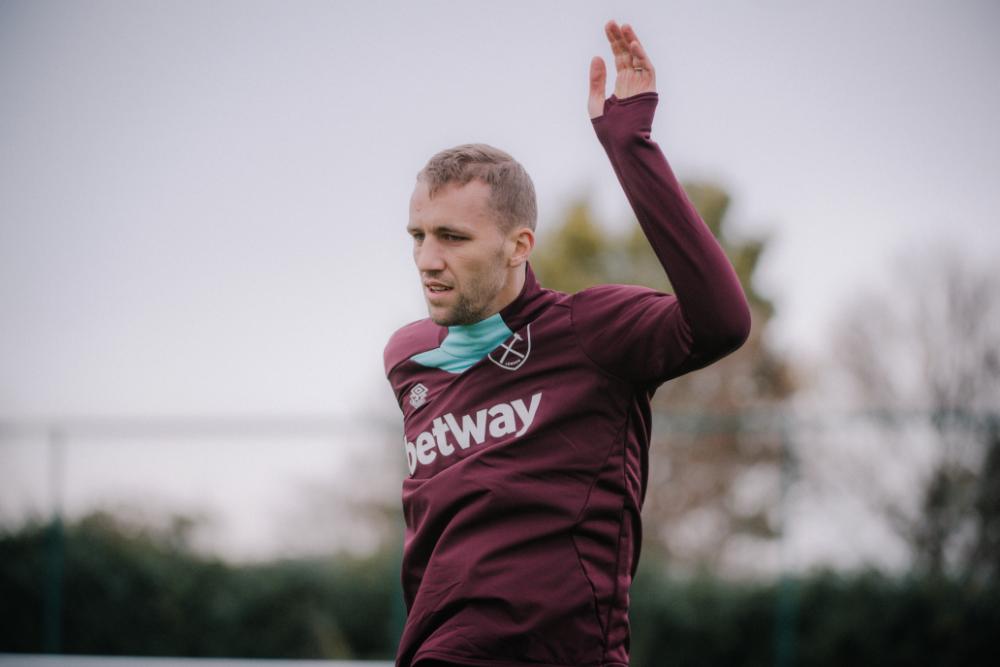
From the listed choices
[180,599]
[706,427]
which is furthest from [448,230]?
[180,599]

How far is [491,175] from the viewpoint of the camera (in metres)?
1.98

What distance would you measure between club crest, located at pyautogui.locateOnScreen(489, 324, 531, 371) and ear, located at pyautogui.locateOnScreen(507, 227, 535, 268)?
152mm

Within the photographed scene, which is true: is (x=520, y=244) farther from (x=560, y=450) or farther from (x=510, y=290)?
(x=560, y=450)

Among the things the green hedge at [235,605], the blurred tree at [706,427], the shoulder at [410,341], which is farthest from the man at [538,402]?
the blurred tree at [706,427]

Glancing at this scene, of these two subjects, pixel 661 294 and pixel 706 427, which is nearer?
pixel 661 294

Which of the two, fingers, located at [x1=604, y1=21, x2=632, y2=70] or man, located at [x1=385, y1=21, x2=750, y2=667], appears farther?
fingers, located at [x1=604, y1=21, x2=632, y2=70]

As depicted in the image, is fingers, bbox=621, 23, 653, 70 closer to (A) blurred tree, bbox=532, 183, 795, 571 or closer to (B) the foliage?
(A) blurred tree, bbox=532, 183, 795, 571

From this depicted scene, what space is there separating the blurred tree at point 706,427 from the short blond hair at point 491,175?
265 inches

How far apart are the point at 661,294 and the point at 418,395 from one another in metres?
0.67

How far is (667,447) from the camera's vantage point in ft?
44.5

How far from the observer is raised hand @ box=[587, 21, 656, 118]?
72.3 inches

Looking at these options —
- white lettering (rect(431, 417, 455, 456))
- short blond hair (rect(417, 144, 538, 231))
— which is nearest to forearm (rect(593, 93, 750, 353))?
short blond hair (rect(417, 144, 538, 231))

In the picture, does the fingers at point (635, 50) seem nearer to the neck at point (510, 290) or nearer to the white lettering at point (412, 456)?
the neck at point (510, 290)

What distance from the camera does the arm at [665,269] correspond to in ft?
5.58
